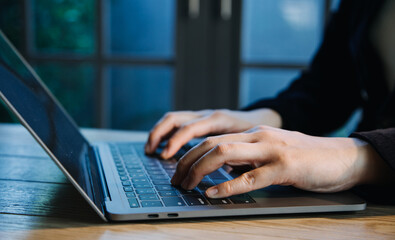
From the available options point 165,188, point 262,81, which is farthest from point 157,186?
point 262,81

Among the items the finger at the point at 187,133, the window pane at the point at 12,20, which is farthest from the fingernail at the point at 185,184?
the window pane at the point at 12,20

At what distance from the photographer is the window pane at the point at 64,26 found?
207 centimetres

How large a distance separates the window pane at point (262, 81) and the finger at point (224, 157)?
1471 mm

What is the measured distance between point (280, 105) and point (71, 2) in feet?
5.14

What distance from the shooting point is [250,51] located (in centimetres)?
193

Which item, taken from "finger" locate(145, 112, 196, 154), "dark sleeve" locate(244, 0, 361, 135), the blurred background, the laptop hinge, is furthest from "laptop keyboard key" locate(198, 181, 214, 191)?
the blurred background

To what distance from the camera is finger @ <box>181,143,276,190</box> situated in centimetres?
46

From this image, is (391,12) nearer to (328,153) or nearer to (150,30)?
(328,153)

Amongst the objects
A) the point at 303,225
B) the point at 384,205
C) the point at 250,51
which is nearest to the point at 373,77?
the point at 384,205

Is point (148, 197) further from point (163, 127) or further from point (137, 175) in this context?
point (163, 127)

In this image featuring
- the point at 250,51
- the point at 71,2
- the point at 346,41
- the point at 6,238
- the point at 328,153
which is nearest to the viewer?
the point at 6,238

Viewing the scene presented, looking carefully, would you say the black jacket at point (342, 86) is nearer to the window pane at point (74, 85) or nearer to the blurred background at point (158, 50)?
the blurred background at point (158, 50)

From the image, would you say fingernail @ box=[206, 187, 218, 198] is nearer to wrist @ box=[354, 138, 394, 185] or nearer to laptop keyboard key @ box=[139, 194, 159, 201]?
A: laptop keyboard key @ box=[139, 194, 159, 201]

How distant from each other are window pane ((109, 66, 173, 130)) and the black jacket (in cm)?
104
